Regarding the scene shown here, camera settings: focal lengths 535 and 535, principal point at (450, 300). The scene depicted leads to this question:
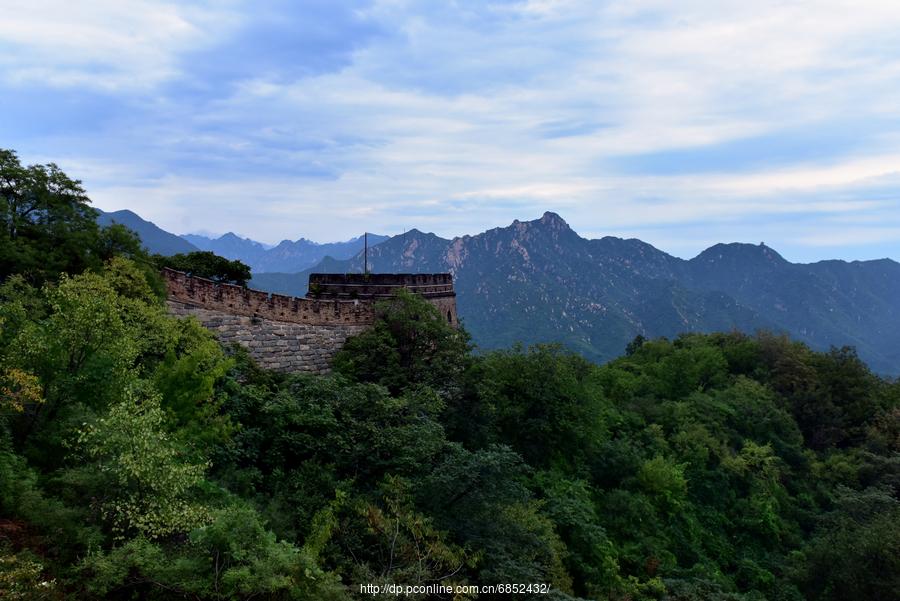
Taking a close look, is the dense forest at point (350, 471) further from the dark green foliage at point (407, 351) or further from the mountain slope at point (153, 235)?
the mountain slope at point (153, 235)

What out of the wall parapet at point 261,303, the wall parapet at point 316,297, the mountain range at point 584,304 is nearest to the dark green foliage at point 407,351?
the wall parapet at point 261,303

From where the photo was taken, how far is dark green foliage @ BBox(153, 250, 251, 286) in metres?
19.8

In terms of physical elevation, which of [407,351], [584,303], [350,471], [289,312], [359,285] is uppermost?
[584,303]

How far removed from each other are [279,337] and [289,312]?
3.29ft

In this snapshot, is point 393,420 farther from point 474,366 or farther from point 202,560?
point 202,560

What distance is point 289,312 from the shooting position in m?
19.1

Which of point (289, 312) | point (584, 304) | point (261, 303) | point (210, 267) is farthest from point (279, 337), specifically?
point (584, 304)

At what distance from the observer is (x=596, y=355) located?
402 feet

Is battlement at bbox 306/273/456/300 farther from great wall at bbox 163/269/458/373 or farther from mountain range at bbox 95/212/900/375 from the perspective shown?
mountain range at bbox 95/212/900/375

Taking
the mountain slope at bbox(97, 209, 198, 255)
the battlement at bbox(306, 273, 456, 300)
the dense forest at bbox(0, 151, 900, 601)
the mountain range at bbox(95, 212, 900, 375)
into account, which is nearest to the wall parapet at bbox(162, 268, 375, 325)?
the battlement at bbox(306, 273, 456, 300)

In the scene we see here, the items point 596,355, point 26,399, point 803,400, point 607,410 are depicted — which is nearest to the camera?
point 26,399

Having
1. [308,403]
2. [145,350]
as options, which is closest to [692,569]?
[308,403]

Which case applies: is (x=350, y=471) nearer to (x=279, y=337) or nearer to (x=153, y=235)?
(x=279, y=337)

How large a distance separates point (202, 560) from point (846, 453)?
1311 inches
